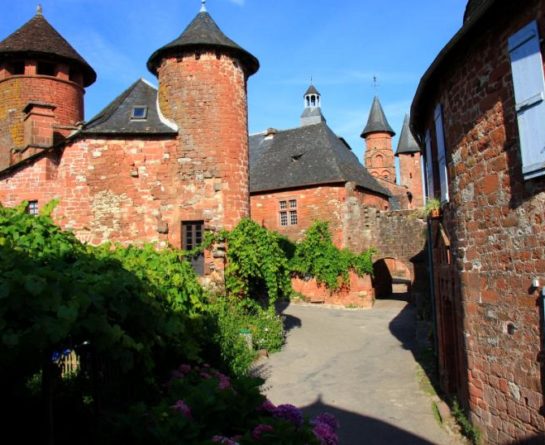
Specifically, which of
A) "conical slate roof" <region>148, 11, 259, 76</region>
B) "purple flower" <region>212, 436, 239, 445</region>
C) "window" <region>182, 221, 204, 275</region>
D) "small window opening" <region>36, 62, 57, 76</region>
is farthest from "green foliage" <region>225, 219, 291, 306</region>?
"small window opening" <region>36, 62, 57, 76</region>

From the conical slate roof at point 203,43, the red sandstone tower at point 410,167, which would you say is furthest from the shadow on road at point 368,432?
the red sandstone tower at point 410,167

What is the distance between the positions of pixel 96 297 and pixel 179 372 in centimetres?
295

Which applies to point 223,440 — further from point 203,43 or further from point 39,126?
point 39,126

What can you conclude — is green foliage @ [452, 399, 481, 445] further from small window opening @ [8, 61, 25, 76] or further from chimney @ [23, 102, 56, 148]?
small window opening @ [8, 61, 25, 76]

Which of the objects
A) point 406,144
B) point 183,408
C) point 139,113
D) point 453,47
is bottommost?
point 183,408

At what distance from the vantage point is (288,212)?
→ 27125 millimetres

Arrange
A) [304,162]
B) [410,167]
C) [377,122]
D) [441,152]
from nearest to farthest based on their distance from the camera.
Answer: [441,152] → [304,162] → [377,122] → [410,167]

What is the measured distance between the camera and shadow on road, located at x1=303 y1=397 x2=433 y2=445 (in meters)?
8.29

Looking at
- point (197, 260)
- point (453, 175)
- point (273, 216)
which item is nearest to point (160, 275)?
point (453, 175)

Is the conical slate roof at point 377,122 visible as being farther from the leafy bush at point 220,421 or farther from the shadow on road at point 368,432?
the leafy bush at point 220,421

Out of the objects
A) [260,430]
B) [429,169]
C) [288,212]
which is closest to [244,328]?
[429,169]

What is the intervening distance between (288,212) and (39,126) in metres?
13.3

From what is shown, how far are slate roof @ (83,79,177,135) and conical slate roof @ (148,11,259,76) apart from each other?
85 centimetres

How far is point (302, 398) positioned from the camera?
10562 mm
